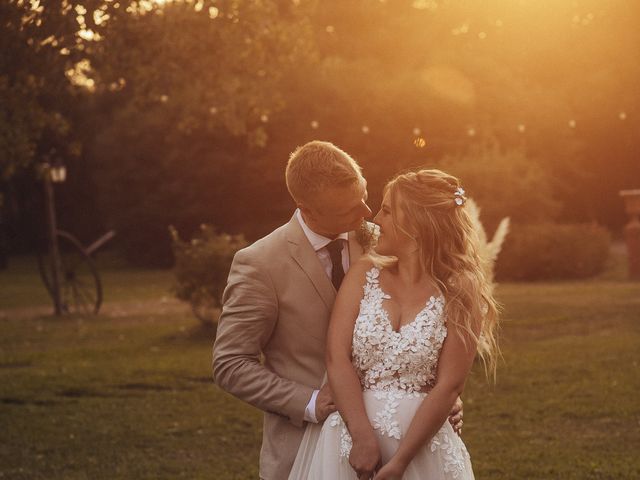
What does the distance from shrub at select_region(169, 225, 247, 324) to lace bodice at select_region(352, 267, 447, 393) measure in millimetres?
11121

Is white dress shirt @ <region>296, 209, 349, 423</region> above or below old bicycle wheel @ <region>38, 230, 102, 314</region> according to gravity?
above

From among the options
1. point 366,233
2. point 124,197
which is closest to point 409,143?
point 124,197

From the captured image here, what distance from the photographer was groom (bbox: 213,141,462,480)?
3.38 meters

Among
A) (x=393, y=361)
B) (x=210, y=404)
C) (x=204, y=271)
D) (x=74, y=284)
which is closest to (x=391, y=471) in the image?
(x=393, y=361)

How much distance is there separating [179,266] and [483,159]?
1098cm

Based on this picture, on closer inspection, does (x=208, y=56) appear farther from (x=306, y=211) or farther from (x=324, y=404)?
(x=324, y=404)

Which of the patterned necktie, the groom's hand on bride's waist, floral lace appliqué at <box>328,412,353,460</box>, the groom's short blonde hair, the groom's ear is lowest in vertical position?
floral lace appliqué at <box>328,412,353,460</box>

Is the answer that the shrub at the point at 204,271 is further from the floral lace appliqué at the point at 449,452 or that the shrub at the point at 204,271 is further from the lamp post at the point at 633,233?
the floral lace appliqué at the point at 449,452

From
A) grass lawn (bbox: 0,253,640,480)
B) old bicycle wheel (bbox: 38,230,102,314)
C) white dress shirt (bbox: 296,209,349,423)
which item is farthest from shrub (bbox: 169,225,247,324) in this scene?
white dress shirt (bbox: 296,209,349,423)

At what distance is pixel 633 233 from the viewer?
20.1 meters

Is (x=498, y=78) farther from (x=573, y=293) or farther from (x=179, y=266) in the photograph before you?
(x=179, y=266)

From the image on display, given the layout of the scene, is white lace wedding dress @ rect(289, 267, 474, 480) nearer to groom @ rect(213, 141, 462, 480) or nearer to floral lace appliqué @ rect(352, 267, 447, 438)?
floral lace appliqué @ rect(352, 267, 447, 438)

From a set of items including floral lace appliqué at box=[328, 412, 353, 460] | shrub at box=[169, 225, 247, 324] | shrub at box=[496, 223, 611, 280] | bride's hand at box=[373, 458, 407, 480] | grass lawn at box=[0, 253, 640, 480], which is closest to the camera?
bride's hand at box=[373, 458, 407, 480]

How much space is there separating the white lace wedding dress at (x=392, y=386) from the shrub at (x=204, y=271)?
11084mm
